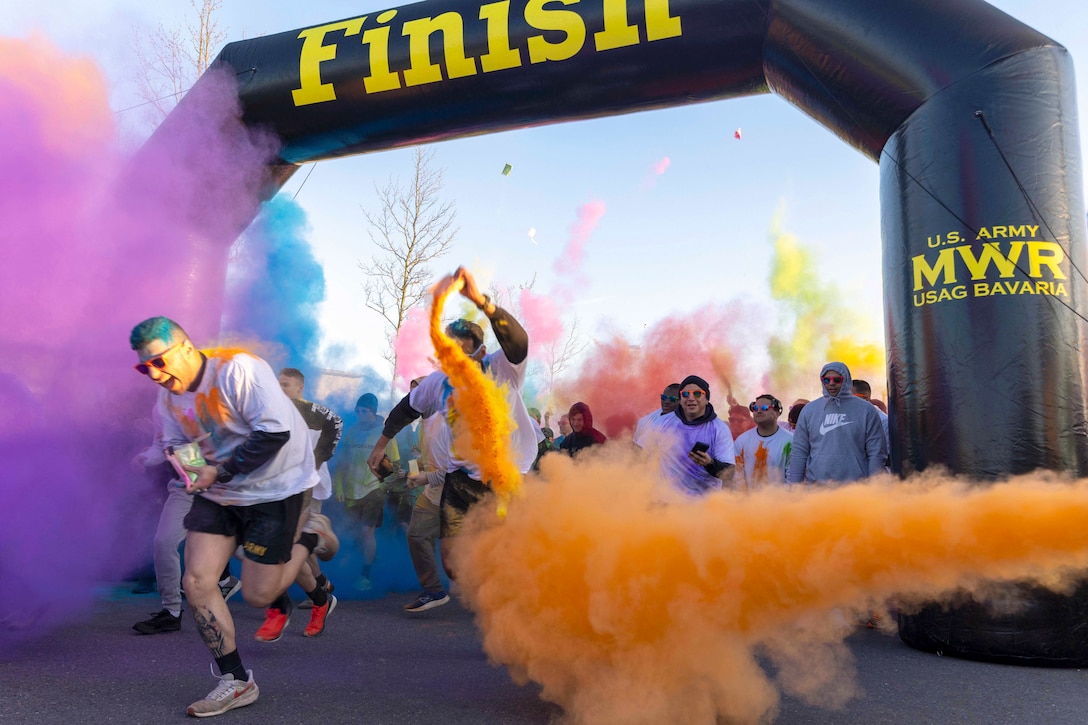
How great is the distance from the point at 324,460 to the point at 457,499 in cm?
153

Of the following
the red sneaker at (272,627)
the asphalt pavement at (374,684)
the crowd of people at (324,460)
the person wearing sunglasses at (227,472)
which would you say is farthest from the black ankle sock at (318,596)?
the person wearing sunglasses at (227,472)

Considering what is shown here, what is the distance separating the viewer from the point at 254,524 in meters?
3.89

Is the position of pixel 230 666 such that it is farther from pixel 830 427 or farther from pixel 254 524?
pixel 830 427

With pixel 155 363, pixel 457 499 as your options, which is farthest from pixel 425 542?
pixel 155 363

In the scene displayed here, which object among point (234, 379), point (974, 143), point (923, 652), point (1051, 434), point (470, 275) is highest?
point (974, 143)

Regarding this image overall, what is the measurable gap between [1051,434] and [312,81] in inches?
242

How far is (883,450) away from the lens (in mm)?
5711

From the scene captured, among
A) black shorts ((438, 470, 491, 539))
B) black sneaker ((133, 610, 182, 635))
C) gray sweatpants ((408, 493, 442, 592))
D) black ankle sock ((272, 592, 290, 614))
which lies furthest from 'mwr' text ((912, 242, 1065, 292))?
black sneaker ((133, 610, 182, 635))

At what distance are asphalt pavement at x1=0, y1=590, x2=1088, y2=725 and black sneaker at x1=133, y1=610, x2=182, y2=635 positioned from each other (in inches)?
2.5

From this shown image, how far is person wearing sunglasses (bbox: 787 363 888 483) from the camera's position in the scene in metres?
5.71

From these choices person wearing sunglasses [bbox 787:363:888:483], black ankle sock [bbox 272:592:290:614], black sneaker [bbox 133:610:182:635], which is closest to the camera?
black ankle sock [bbox 272:592:290:614]

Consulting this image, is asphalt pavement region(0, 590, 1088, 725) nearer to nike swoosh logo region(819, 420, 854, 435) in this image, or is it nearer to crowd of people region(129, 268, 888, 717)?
crowd of people region(129, 268, 888, 717)

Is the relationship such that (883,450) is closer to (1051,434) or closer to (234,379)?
(1051,434)

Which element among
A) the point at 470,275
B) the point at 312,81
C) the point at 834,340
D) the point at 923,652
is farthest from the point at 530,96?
the point at 834,340
